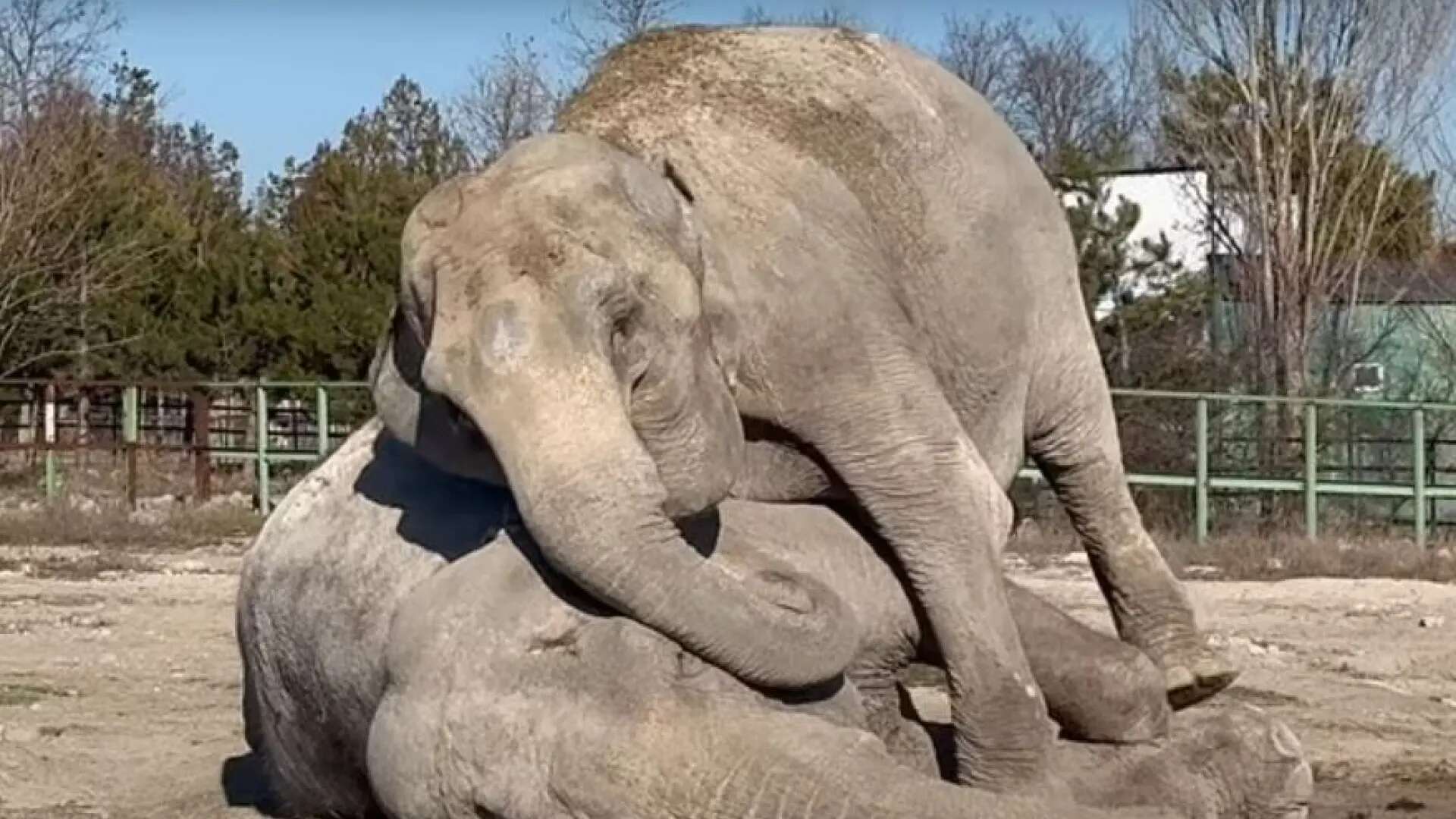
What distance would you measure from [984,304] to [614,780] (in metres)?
1.89

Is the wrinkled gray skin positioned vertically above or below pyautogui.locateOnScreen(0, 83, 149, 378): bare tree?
below

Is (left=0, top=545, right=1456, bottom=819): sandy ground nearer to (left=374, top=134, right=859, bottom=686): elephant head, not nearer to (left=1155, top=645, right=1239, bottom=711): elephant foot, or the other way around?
(left=1155, top=645, right=1239, bottom=711): elephant foot

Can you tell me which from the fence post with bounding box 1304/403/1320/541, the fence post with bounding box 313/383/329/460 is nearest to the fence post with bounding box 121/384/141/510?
the fence post with bounding box 313/383/329/460

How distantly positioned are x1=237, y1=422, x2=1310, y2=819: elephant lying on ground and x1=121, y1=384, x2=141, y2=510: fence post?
55.6 ft

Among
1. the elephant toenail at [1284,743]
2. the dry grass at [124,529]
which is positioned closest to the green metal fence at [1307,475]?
the dry grass at [124,529]

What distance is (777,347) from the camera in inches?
215

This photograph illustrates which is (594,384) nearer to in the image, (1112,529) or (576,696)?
(576,696)

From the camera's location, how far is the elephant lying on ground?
4770 millimetres

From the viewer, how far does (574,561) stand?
15.1 ft

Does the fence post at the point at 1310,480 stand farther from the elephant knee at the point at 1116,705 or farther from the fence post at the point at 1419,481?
the elephant knee at the point at 1116,705

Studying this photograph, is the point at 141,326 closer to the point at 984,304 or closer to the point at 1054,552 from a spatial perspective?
the point at 1054,552

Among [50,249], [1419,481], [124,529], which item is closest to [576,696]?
[1419,481]

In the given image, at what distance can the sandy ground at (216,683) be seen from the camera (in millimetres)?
7668

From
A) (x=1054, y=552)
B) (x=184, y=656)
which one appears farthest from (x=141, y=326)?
(x=184, y=656)
